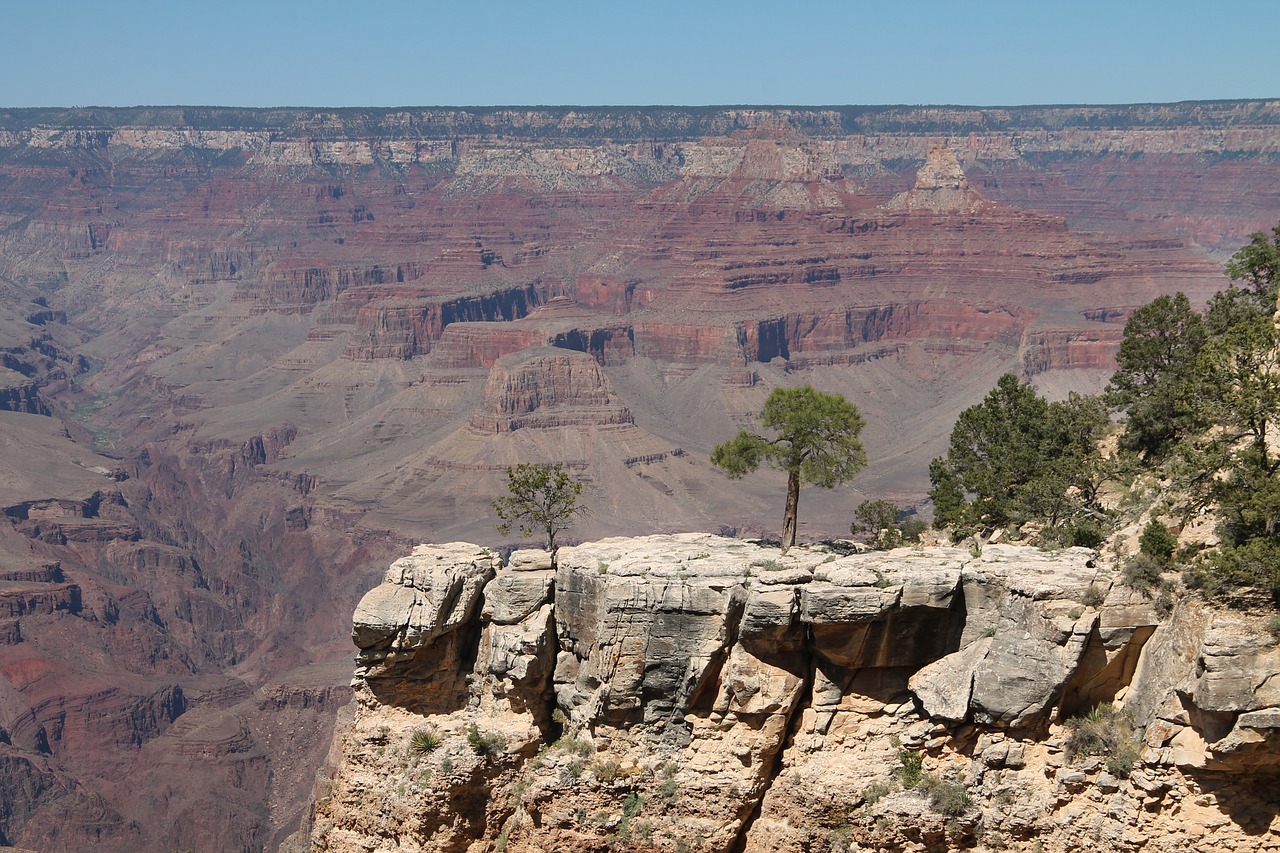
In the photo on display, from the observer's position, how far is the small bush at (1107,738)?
85.9ft

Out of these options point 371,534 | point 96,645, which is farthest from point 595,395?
point 96,645

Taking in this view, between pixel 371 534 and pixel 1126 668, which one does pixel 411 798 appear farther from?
pixel 371 534

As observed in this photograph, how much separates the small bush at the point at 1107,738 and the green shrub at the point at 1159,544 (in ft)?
10.8

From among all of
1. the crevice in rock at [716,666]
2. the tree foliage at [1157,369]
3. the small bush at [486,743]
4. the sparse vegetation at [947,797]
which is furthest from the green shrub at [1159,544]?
the small bush at [486,743]

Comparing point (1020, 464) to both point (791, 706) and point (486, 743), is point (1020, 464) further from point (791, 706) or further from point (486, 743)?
point (486, 743)

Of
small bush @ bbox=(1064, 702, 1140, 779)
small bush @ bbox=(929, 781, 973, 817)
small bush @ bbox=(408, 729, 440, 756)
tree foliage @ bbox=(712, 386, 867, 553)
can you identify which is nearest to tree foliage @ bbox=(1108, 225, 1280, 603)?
small bush @ bbox=(1064, 702, 1140, 779)

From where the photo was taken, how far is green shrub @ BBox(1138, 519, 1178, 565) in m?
27.7

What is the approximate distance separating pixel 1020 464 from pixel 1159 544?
14593 millimetres

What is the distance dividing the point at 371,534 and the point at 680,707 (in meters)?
141

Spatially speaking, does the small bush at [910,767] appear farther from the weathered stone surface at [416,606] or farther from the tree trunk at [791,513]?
the weathered stone surface at [416,606]

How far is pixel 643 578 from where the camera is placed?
29.2m

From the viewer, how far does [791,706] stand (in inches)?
1128

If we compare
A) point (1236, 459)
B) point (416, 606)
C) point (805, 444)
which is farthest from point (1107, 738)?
point (416, 606)

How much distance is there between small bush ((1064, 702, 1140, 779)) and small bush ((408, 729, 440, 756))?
14.1 m
